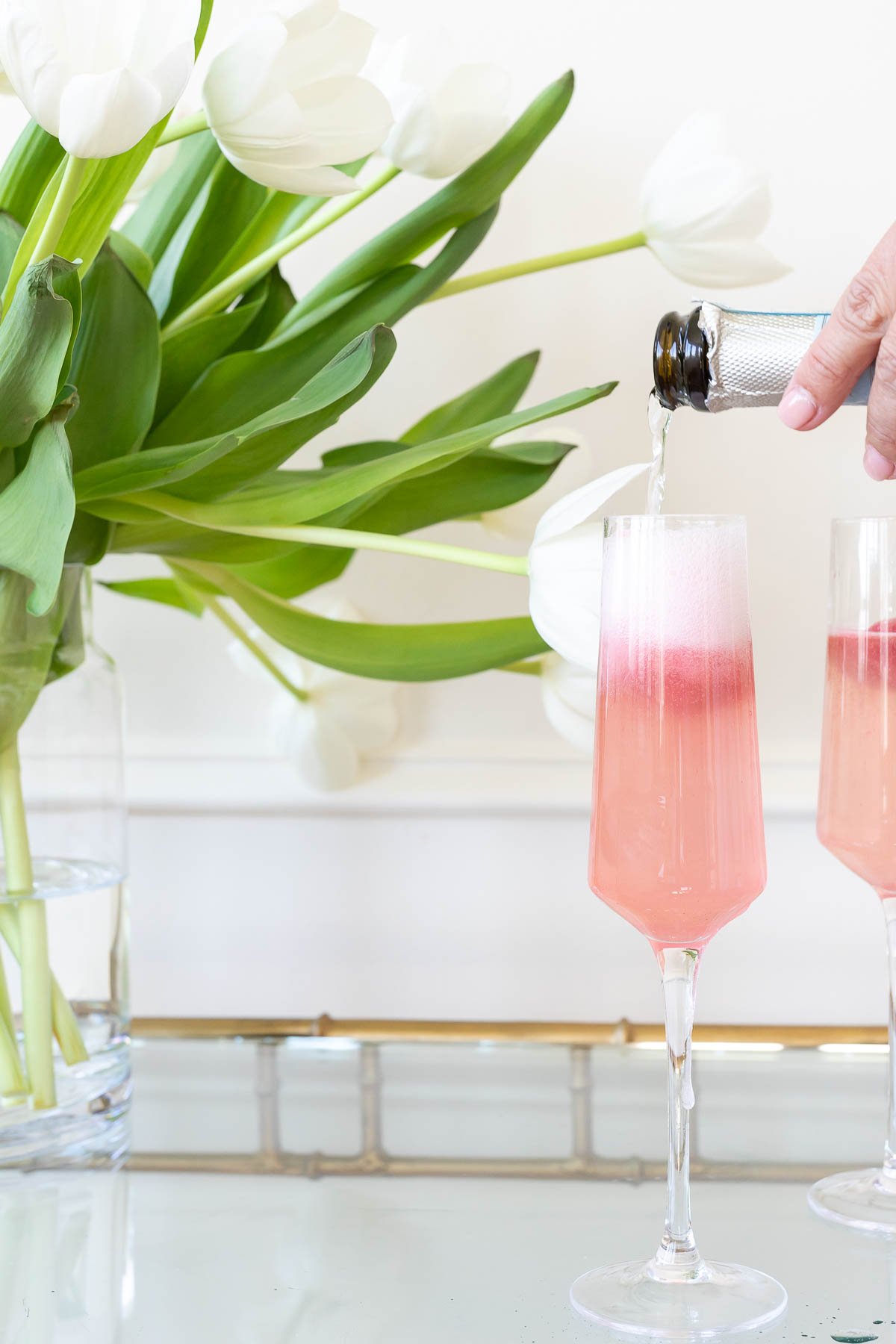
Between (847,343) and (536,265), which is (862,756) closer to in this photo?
(847,343)

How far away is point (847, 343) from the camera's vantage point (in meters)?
0.61

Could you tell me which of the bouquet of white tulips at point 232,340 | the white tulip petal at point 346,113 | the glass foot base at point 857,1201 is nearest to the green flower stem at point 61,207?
the bouquet of white tulips at point 232,340

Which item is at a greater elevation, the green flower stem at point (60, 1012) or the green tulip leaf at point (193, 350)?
the green tulip leaf at point (193, 350)

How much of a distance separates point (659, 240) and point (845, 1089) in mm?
539

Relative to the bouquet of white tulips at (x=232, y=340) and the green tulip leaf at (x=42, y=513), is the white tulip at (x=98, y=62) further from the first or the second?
the green tulip leaf at (x=42, y=513)

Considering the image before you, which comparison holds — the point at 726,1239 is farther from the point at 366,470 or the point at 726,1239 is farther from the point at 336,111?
the point at 336,111

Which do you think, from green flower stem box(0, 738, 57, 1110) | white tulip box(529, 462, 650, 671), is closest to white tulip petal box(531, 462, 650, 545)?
white tulip box(529, 462, 650, 671)

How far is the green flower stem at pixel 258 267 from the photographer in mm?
792

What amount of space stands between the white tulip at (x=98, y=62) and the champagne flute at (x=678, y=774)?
257mm

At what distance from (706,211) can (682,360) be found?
0.76ft

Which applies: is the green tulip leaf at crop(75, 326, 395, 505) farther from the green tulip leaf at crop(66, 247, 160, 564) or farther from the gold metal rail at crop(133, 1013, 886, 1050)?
the gold metal rail at crop(133, 1013, 886, 1050)

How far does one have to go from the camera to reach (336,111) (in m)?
0.63

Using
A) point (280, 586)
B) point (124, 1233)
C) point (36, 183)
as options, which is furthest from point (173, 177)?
point (124, 1233)

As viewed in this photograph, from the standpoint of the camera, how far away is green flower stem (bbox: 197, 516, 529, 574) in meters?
0.69
